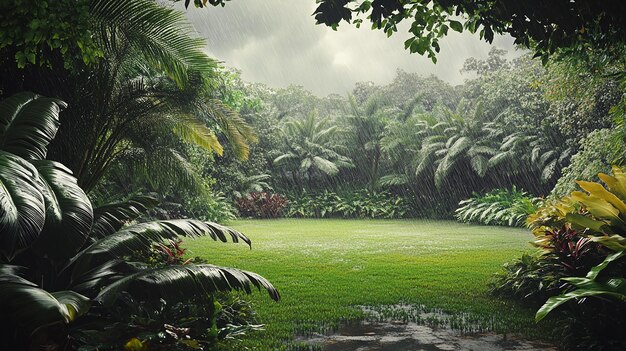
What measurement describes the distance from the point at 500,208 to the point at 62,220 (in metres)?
15.1

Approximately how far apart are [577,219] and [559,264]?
858 mm

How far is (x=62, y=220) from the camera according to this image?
3336mm

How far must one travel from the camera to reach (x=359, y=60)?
8419 centimetres

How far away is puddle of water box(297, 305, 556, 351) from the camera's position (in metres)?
4.11

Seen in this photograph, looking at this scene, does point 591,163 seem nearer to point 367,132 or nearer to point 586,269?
point 586,269

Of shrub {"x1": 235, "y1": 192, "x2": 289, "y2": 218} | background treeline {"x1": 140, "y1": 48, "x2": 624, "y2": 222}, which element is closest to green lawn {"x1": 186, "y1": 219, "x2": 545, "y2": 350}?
background treeline {"x1": 140, "y1": 48, "x2": 624, "y2": 222}

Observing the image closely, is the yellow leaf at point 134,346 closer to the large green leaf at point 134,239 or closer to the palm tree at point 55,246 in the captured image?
the palm tree at point 55,246

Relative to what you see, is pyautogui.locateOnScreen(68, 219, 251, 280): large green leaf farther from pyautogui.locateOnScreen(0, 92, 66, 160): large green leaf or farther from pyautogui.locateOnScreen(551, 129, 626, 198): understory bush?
pyautogui.locateOnScreen(551, 129, 626, 198): understory bush

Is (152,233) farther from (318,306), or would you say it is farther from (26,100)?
(318,306)

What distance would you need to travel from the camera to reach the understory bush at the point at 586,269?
3766 millimetres

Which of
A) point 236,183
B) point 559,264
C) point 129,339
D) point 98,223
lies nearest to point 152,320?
point 129,339

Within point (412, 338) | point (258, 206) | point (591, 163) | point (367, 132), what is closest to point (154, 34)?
point (412, 338)

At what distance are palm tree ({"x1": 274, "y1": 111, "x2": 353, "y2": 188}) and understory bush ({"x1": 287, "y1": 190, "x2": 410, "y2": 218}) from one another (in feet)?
4.22

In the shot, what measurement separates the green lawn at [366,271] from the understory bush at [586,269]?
36 centimetres
